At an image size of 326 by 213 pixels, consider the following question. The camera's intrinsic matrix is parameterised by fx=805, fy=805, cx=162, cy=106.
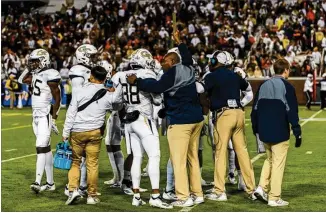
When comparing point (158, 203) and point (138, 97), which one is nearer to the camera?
point (158, 203)

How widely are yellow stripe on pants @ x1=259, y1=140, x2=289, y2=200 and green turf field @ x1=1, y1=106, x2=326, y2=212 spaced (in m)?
0.22

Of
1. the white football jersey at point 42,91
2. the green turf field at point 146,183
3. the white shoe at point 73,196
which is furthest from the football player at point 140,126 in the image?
the white football jersey at point 42,91

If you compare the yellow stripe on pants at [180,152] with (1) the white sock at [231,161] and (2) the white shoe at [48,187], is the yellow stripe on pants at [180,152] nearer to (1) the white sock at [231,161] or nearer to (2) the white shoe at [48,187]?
(1) the white sock at [231,161]

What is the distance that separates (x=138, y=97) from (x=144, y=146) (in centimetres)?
63

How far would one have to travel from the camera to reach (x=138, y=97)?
33.3 feet

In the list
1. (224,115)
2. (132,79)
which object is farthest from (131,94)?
(224,115)

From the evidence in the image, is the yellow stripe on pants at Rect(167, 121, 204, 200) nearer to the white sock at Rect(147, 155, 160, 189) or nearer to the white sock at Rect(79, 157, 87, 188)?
the white sock at Rect(147, 155, 160, 189)

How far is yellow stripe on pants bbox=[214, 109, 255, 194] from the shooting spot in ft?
34.0

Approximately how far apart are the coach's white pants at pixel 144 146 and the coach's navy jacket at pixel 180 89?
0.99 feet

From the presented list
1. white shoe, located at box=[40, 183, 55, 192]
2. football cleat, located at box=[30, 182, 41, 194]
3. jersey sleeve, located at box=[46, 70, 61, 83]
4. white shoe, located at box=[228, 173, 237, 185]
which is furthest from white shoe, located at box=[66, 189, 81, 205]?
white shoe, located at box=[228, 173, 237, 185]

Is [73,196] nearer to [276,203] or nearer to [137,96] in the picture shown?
[137,96]

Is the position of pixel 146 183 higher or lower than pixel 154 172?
lower

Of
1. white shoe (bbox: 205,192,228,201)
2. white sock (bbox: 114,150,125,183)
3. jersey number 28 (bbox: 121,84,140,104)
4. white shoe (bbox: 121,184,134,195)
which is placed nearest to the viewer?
jersey number 28 (bbox: 121,84,140,104)

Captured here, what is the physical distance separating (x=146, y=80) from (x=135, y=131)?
0.66m
